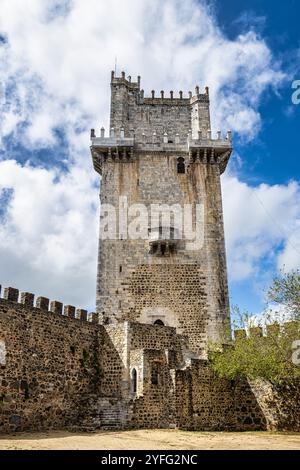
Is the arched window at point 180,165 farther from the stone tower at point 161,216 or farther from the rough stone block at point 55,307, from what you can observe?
the rough stone block at point 55,307

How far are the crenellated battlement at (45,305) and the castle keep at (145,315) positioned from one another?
0.04m

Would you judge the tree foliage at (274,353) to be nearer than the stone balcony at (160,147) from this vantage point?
Yes

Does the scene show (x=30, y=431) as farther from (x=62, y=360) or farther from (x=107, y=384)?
(x=107, y=384)

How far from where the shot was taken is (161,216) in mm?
27797

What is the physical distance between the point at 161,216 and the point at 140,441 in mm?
15604

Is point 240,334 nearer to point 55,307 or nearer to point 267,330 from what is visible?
point 267,330

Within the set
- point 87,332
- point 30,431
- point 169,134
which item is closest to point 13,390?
point 30,431

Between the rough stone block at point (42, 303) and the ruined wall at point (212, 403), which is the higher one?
the rough stone block at point (42, 303)

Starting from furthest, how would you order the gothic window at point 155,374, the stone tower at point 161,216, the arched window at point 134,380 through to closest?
1. the stone tower at point 161,216
2. the arched window at point 134,380
3. the gothic window at point 155,374

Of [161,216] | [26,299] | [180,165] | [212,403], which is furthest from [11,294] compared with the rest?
[180,165]

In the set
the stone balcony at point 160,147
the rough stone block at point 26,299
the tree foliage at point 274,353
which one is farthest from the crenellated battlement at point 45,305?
the stone balcony at point 160,147

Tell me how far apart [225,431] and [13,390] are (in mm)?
8103

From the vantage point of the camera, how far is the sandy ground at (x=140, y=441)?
12.5 meters

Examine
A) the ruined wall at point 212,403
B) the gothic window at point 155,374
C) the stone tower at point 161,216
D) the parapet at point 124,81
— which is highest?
the parapet at point 124,81
